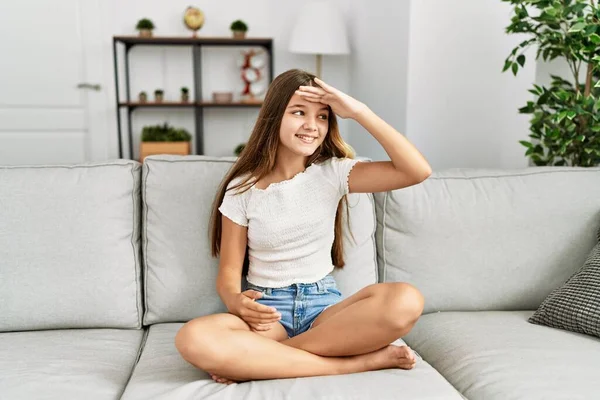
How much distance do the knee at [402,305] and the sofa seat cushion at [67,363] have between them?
60cm

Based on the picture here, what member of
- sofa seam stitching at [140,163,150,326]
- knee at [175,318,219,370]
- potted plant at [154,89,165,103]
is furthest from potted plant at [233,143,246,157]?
knee at [175,318,219,370]

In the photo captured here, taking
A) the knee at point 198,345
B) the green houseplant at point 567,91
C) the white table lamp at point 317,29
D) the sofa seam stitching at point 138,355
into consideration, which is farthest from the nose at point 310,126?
the white table lamp at point 317,29

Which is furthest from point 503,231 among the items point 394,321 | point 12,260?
point 12,260

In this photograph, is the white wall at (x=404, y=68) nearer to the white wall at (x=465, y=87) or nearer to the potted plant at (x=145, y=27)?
the white wall at (x=465, y=87)

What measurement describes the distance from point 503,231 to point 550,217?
0.15m

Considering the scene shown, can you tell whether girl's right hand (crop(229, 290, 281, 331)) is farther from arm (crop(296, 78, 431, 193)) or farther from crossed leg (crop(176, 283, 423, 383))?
arm (crop(296, 78, 431, 193))

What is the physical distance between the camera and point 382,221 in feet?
5.75

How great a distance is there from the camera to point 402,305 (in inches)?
51.1

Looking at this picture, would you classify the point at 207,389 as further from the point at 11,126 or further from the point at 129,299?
the point at 11,126

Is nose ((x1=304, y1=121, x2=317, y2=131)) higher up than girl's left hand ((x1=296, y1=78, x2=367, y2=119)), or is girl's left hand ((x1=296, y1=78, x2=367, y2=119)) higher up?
girl's left hand ((x1=296, y1=78, x2=367, y2=119))

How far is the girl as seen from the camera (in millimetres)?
1320

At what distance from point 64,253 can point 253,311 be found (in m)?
0.59

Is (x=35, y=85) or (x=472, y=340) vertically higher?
(x=35, y=85)

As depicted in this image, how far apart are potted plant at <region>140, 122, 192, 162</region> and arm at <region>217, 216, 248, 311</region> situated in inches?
90.8
